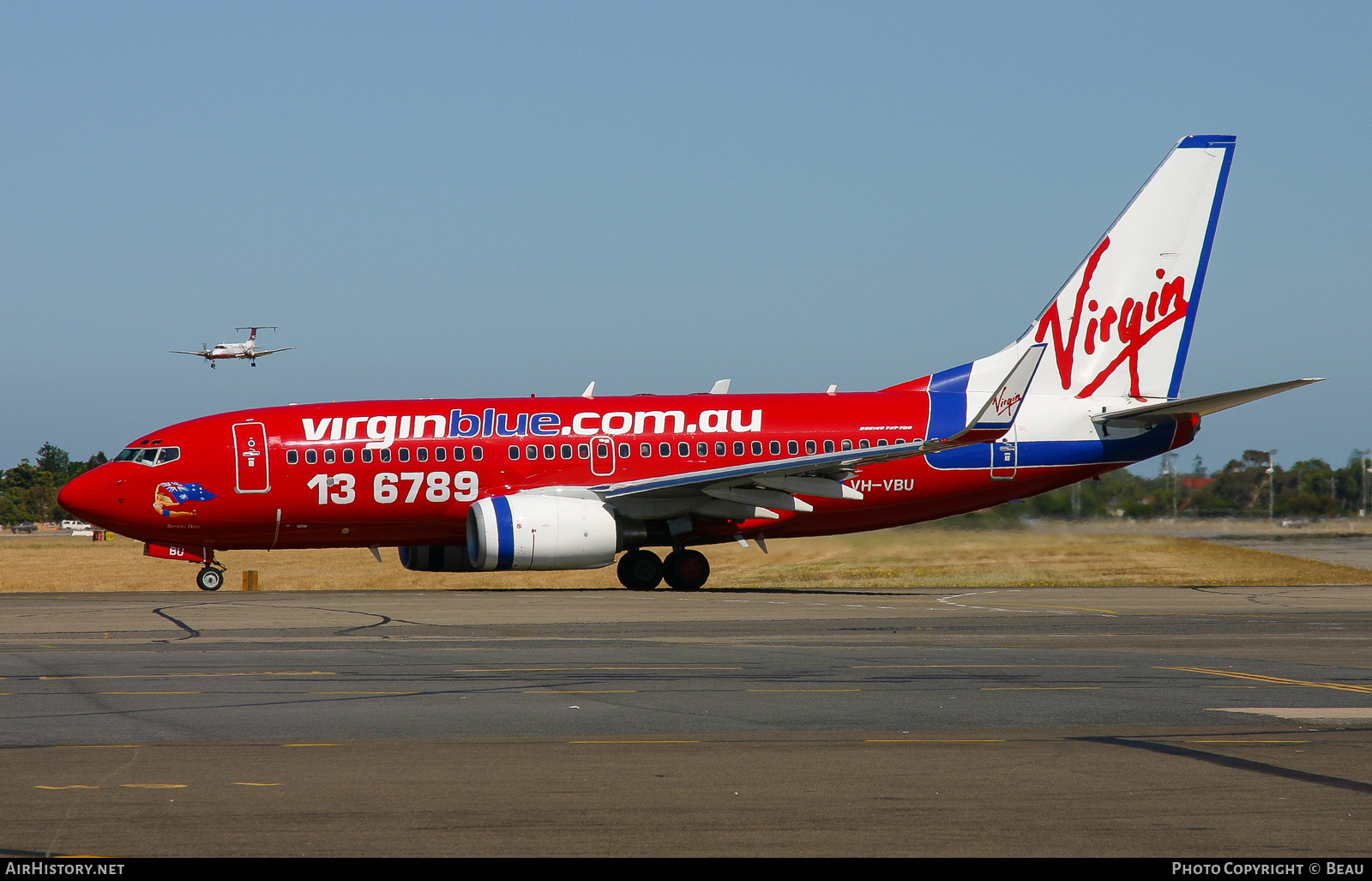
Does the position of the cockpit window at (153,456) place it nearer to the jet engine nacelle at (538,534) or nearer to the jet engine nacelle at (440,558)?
the jet engine nacelle at (440,558)

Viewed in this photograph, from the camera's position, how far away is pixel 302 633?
17375 mm

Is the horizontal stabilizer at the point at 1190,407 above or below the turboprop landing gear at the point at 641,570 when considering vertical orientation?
above

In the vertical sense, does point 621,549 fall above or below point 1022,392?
below

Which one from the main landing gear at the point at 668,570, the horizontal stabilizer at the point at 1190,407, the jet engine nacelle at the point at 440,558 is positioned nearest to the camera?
the horizontal stabilizer at the point at 1190,407

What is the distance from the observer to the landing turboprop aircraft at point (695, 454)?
25.7 meters

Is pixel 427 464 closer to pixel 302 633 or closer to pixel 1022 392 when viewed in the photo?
pixel 302 633

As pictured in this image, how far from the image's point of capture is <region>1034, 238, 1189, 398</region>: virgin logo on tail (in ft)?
95.4

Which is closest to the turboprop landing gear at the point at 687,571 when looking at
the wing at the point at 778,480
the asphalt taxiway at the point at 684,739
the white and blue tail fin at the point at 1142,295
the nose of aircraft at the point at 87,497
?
the wing at the point at 778,480

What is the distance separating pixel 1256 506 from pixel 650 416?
33209 millimetres

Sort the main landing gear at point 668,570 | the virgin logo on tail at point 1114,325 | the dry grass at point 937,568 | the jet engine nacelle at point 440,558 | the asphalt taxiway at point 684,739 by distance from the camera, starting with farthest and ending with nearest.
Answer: the dry grass at point 937,568, the virgin logo on tail at point 1114,325, the jet engine nacelle at point 440,558, the main landing gear at point 668,570, the asphalt taxiway at point 684,739

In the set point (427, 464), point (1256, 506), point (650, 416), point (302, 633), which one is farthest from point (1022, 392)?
point (1256, 506)

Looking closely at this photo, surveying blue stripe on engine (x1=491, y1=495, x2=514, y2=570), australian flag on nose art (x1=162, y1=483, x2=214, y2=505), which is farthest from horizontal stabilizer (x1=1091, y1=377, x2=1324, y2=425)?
australian flag on nose art (x1=162, y1=483, x2=214, y2=505)

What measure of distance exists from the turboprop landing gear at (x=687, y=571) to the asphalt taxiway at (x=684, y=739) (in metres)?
8.10

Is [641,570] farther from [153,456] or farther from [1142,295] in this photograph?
[1142,295]
